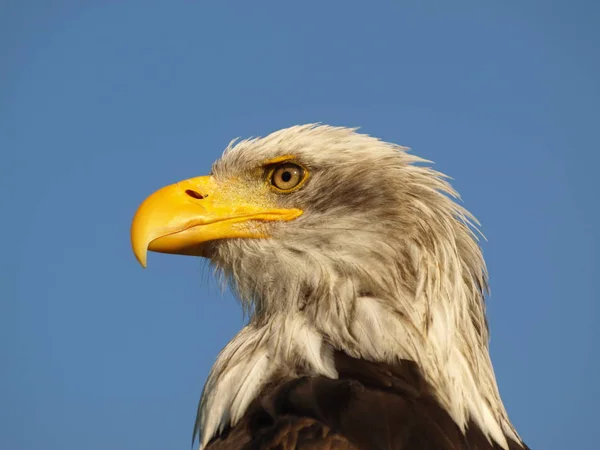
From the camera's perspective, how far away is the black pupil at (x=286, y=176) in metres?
5.84

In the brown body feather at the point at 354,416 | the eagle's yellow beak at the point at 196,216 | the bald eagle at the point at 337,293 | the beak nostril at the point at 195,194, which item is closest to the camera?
the brown body feather at the point at 354,416

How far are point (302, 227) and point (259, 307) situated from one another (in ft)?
1.64

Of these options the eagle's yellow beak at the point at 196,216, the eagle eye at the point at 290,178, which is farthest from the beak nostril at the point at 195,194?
the eagle eye at the point at 290,178

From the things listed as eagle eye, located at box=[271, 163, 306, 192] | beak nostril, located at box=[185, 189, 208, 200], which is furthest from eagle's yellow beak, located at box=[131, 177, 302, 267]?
eagle eye, located at box=[271, 163, 306, 192]

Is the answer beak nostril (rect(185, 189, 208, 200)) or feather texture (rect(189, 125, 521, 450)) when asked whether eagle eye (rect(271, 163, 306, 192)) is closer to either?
feather texture (rect(189, 125, 521, 450))

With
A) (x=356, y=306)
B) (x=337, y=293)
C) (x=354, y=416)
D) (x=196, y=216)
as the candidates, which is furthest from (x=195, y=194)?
(x=354, y=416)

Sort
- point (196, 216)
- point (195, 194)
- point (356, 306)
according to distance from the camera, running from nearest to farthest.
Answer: point (356, 306) → point (196, 216) → point (195, 194)

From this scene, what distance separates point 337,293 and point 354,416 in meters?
0.93

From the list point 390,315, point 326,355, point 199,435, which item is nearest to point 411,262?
point 390,315

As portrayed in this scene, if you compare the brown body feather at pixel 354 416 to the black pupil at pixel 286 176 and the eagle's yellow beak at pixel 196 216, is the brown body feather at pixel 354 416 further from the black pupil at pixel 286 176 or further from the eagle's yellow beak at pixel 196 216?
the black pupil at pixel 286 176

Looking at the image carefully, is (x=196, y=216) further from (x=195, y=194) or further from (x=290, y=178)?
(x=290, y=178)

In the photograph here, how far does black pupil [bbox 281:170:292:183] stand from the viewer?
5840 millimetres

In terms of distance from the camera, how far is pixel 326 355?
5062mm

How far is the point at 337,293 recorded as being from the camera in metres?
5.35
